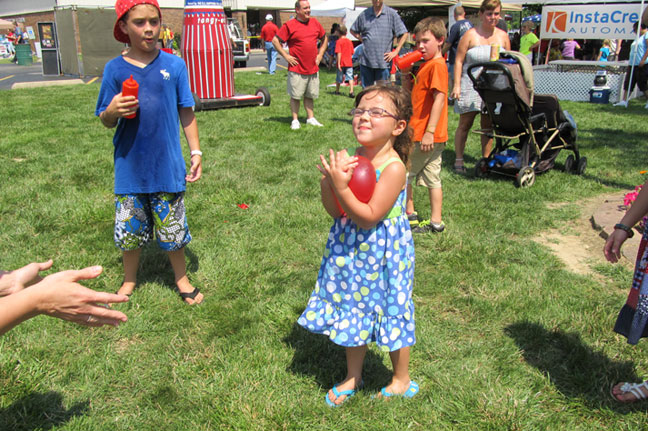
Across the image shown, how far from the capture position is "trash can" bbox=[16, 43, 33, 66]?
85.1 feet

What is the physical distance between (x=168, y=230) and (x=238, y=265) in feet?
2.83

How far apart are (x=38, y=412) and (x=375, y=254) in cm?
191

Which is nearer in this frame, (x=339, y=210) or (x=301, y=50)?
(x=339, y=210)

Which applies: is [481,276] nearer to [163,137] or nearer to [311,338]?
[311,338]

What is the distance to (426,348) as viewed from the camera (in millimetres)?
3178

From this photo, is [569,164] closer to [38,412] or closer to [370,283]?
[370,283]

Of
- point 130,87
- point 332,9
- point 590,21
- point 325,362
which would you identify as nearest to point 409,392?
point 325,362

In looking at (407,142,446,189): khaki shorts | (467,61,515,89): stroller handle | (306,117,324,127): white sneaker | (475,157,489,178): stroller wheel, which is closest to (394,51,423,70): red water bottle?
(407,142,446,189): khaki shorts

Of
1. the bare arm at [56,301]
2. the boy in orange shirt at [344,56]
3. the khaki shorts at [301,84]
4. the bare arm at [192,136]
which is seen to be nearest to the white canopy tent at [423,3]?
the boy in orange shirt at [344,56]

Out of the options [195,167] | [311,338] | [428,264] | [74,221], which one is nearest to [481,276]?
[428,264]

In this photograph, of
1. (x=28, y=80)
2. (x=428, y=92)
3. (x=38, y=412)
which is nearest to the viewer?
(x=38, y=412)

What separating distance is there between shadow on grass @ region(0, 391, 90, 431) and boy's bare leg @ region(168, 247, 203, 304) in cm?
109

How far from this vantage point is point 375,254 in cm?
243

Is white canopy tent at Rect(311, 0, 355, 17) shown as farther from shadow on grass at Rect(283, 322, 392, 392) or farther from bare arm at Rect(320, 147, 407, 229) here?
bare arm at Rect(320, 147, 407, 229)
